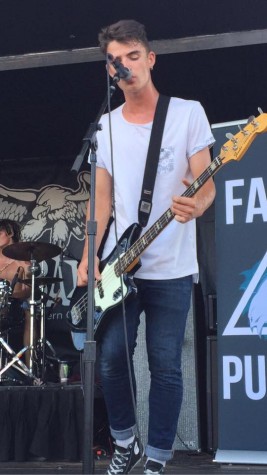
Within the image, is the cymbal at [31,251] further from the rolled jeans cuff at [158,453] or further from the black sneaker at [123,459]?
the rolled jeans cuff at [158,453]

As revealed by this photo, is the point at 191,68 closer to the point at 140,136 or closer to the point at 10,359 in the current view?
the point at 140,136

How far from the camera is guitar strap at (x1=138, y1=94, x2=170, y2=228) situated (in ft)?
10.4

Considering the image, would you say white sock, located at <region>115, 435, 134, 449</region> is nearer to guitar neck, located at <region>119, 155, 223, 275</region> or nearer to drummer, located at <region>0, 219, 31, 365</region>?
guitar neck, located at <region>119, 155, 223, 275</region>

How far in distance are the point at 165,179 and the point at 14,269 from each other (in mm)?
4355

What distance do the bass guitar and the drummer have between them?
391 centimetres

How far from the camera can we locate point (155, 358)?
310 centimetres

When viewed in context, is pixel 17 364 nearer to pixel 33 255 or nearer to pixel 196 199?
pixel 33 255

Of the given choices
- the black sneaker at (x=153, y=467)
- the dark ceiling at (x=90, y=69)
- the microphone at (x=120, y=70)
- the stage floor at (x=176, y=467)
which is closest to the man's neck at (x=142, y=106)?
the microphone at (x=120, y=70)

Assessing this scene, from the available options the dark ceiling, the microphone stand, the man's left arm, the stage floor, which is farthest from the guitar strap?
the dark ceiling

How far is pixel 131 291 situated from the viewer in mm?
3098

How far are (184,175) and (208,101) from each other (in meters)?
3.24

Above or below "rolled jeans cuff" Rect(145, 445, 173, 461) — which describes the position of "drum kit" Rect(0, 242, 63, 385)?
above

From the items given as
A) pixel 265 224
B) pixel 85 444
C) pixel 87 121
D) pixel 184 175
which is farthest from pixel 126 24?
pixel 87 121

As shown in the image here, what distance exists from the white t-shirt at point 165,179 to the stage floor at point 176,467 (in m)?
1.32
